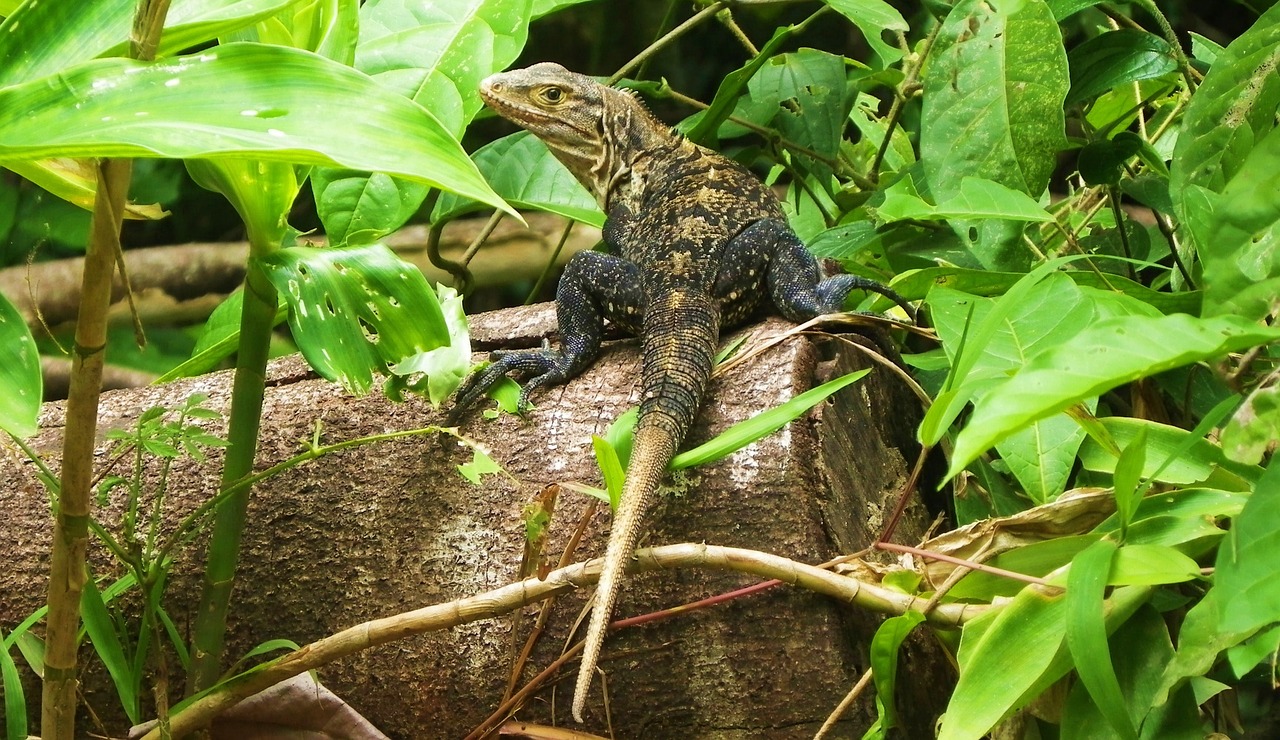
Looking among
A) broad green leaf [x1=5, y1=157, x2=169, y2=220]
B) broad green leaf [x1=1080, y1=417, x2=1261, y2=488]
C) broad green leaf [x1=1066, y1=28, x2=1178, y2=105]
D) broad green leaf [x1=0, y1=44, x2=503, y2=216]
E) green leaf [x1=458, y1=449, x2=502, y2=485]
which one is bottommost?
green leaf [x1=458, y1=449, x2=502, y2=485]

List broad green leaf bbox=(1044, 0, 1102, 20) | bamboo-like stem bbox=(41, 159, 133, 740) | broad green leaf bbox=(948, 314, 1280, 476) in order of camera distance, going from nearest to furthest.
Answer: broad green leaf bbox=(948, 314, 1280, 476) → bamboo-like stem bbox=(41, 159, 133, 740) → broad green leaf bbox=(1044, 0, 1102, 20)

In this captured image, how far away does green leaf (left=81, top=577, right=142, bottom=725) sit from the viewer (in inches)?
67.8

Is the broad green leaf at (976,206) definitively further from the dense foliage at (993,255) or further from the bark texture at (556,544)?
the bark texture at (556,544)

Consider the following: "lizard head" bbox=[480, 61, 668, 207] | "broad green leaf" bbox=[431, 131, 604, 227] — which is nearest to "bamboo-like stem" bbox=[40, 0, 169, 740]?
"broad green leaf" bbox=[431, 131, 604, 227]

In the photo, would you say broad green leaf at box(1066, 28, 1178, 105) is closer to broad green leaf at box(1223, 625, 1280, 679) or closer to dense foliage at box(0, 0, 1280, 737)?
dense foliage at box(0, 0, 1280, 737)

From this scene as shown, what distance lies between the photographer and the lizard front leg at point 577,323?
2.26 m

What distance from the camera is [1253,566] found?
105 cm

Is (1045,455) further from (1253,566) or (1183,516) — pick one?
(1253,566)

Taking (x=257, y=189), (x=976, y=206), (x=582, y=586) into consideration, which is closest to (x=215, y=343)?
(x=257, y=189)

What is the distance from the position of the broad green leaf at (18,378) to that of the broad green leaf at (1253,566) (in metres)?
1.29

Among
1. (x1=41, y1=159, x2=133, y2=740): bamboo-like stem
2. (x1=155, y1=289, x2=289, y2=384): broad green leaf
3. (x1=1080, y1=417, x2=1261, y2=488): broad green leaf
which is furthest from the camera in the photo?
(x1=155, y1=289, x2=289, y2=384): broad green leaf

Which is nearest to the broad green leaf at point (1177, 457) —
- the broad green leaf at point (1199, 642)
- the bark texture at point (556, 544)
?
the broad green leaf at point (1199, 642)

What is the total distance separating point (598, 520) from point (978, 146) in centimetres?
107

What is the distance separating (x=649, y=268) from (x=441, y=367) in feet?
2.20
